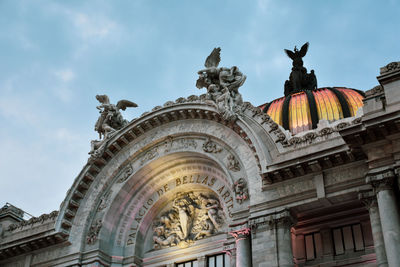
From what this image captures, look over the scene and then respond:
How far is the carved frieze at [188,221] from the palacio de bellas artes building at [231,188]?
0.18 ft

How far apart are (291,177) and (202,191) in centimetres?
671

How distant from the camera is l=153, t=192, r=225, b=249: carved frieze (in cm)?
2636

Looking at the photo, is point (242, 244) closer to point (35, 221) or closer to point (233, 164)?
point (233, 164)

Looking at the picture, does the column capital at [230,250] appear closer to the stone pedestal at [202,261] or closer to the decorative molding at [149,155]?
the stone pedestal at [202,261]

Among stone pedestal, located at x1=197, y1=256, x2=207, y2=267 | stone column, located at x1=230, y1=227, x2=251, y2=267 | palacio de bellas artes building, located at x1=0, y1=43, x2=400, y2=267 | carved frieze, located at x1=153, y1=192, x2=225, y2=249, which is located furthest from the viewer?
carved frieze, located at x1=153, y1=192, x2=225, y2=249

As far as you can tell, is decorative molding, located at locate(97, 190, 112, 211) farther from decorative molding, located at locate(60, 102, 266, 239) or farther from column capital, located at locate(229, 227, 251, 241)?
column capital, located at locate(229, 227, 251, 241)

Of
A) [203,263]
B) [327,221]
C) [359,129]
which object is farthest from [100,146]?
[359,129]

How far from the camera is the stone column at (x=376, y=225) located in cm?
1794

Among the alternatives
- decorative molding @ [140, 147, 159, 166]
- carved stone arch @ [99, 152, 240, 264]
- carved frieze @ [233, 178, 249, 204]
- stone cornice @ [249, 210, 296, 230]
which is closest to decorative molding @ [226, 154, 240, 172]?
carved frieze @ [233, 178, 249, 204]

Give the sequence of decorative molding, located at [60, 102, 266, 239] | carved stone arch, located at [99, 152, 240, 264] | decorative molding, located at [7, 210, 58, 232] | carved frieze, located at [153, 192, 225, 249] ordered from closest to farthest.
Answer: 1. carved frieze, located at [153, 192, 225, 249]
2. decorative molding, located at [60, 102, 266, 239]
3. carved stone arch, located at [99, 152, 240, 264]
4. decorative molding, located at [7, 210, 58, 232]

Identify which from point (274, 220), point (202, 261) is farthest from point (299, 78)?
point (274, 220)

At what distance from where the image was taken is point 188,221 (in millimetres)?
27078

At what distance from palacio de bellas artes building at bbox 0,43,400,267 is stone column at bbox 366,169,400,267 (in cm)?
4

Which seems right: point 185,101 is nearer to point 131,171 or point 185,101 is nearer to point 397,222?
point 131,171
